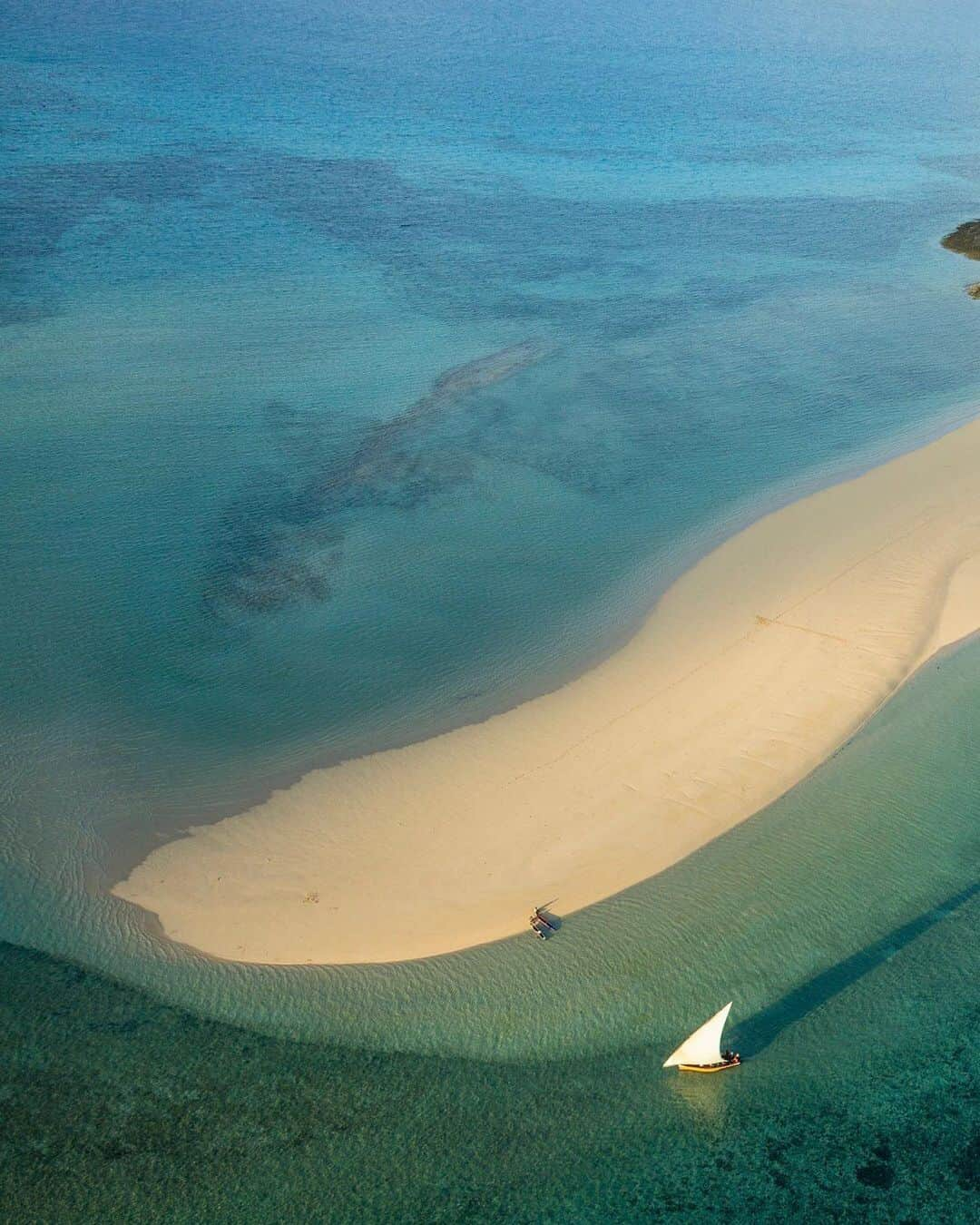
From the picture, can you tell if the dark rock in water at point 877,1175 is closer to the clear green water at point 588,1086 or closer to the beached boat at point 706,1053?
the clear green water at point 588,1086

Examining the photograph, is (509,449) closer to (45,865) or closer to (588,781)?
(588,781)

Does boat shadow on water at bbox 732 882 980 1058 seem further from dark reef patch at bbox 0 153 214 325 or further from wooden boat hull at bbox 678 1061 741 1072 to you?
dark reef patch at bbox 0 153 214 325

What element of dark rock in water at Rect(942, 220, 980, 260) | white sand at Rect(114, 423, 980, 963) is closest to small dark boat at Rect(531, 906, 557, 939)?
white sand at Rect(114, 423, 980, 963)

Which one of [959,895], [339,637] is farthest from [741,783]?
[339,637]

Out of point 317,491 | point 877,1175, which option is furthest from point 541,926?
point 317,491

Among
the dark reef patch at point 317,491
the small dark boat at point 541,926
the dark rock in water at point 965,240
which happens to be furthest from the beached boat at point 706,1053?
the dark rock in water at point 965,240

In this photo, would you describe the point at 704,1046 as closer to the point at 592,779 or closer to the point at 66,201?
the point at 592,779
